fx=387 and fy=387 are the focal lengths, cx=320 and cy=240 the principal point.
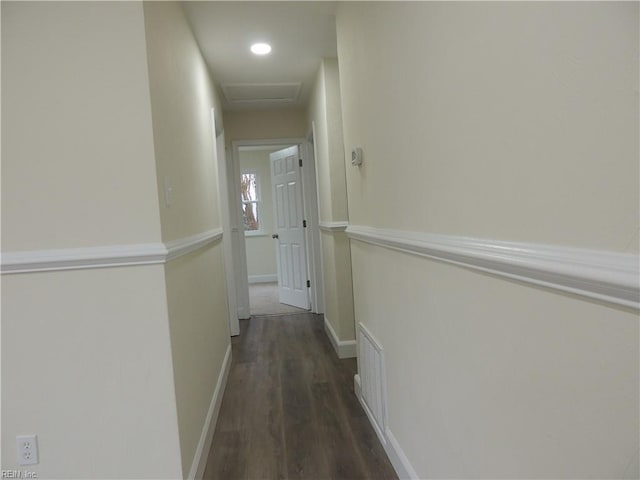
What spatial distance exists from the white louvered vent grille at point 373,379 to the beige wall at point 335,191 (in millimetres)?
911

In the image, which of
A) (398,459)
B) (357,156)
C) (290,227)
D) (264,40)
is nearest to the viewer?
(398,459)

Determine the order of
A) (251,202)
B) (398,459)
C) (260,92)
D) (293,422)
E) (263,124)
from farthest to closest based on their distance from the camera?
(251,202), (263,124), (260,92), (293,422), (398,459)

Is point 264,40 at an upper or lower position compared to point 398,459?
upper

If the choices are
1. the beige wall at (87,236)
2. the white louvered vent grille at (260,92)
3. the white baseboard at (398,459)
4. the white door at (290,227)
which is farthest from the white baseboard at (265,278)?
the beige wall at (87,236)

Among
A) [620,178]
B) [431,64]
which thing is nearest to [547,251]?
[620,178]

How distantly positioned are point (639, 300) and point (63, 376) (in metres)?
1.67

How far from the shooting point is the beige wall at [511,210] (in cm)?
58

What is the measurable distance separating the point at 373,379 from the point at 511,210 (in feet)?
4.59

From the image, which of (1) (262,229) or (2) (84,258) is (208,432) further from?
(1) (262,229)

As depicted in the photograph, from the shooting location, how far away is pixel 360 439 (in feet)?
6.53

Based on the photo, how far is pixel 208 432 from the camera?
1978mm

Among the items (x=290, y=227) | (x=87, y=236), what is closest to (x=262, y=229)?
(x=290, y=227)

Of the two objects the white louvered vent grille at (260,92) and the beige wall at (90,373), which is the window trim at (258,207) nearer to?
the white louvered vent grille at (260,92)

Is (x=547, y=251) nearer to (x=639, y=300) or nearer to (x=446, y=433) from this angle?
(x=639, y=300)
